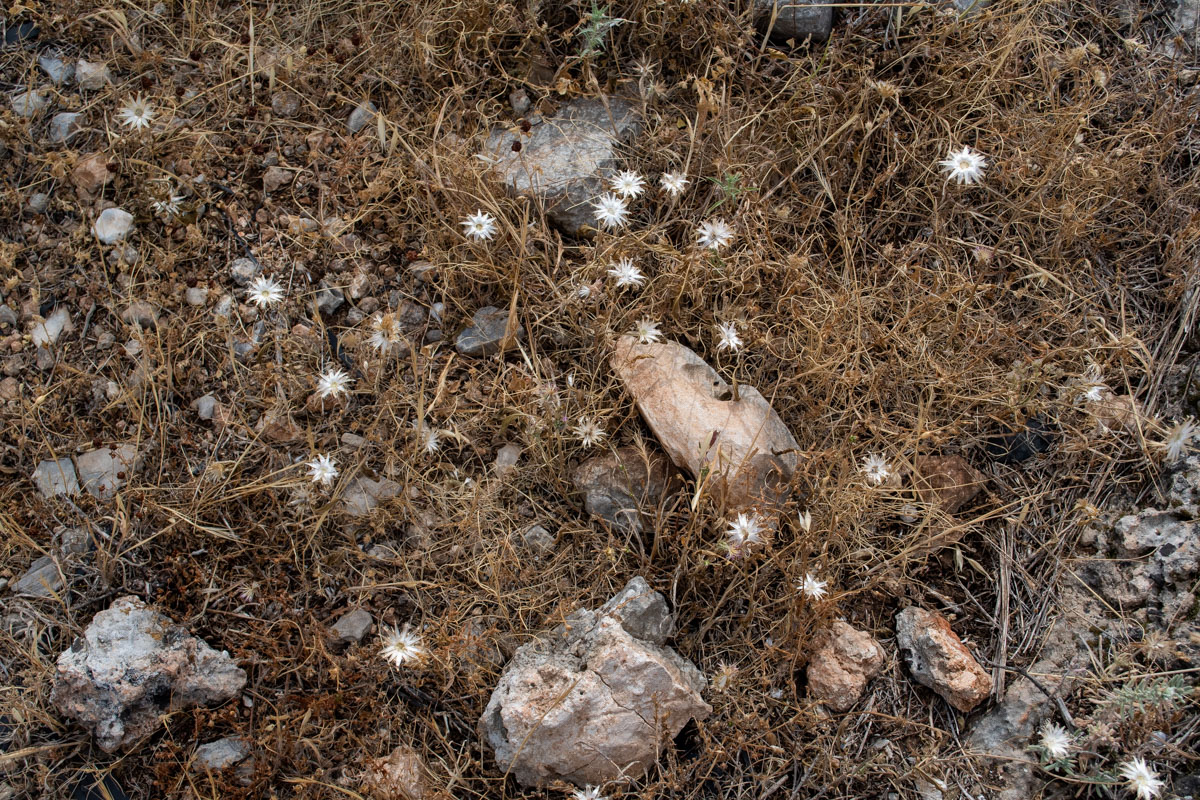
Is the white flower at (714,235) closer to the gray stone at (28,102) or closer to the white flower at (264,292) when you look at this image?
the white flower at (264,292)

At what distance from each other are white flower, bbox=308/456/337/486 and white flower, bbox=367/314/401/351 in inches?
15.8

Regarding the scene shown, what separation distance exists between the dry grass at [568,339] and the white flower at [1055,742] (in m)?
0.22

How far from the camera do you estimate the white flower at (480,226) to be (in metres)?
2.63

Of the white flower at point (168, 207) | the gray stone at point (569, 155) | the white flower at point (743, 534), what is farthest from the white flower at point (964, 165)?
the white flower at point (168, 207)

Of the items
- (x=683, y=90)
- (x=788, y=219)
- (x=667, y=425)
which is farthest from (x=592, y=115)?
(x=667, y=425)

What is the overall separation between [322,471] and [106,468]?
0.72 metres

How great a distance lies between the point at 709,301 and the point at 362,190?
130 cm

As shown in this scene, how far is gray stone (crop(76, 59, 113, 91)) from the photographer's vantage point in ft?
9.87

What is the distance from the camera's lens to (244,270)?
2795mm

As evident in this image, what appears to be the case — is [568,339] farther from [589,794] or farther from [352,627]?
[589,794]

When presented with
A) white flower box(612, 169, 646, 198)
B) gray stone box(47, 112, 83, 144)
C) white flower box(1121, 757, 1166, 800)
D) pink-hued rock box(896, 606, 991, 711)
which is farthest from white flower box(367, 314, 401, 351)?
white flower box(1121, 757, 1166, 800)

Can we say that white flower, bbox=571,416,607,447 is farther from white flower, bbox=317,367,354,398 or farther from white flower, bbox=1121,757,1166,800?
white flower, bbox=1121,757,1166,800

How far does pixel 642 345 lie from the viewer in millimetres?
2627

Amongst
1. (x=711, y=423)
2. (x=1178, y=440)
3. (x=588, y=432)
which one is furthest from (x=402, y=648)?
(x=1178, y=440)
